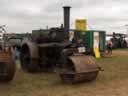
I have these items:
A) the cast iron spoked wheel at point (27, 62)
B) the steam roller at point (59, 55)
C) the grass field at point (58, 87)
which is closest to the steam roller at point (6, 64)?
the grass field at point (58, 87)

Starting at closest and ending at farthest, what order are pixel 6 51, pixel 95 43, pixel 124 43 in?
pixel 6 51
pixel 95 43
pixel 124 43

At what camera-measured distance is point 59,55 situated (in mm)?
11758

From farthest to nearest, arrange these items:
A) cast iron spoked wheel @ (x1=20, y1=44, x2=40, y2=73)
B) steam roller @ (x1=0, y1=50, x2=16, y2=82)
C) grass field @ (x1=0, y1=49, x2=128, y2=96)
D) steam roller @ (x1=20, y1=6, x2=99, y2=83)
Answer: cast iron spoked wheel @ (x1=20, y1=44, x2=40, y2=73), steam roller @ (x1=20, y1=6, x2=99, y2=83), steam roller @ (x1=0, y1=50, x2=16, y2=82), grass field @ (x1=0, y1=49, x2=128, y2=96)

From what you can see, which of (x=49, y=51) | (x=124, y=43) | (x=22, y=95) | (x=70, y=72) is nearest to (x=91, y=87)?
(x=70, y=72)

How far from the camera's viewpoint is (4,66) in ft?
30.5

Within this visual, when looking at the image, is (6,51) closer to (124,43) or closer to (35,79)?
(35,79)

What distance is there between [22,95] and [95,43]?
1571 centimetres

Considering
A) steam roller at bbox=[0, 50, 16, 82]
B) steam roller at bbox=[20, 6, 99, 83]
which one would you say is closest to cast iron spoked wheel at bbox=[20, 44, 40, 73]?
steam roller at bbox=[20, 6, 99, 83]

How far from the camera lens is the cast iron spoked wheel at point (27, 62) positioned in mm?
12456

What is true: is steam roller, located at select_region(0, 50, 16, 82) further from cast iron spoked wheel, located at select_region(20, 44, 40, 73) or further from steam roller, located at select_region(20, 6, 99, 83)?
cast iron spoked wheel, located at select_region(20, 44, 40, 73)

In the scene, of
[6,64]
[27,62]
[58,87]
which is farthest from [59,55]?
[6,64]

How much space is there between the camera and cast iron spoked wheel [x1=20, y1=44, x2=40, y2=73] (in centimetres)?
1246

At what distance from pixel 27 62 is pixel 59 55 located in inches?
74.3

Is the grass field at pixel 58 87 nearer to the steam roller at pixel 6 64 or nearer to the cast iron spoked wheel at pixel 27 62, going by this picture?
the steam roller at pixel 6 64
